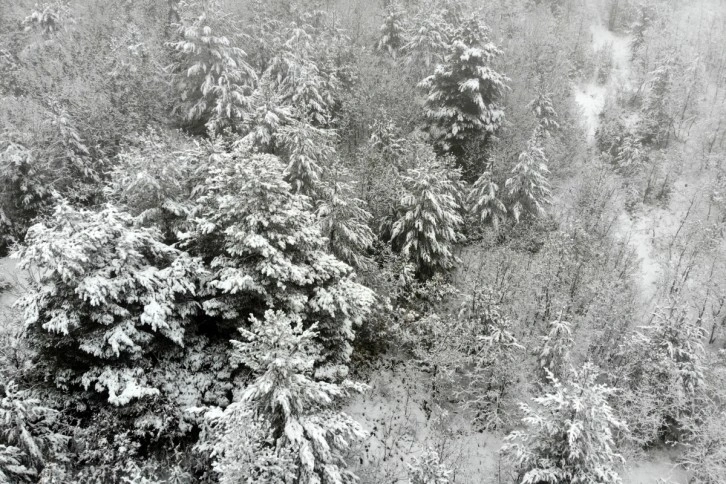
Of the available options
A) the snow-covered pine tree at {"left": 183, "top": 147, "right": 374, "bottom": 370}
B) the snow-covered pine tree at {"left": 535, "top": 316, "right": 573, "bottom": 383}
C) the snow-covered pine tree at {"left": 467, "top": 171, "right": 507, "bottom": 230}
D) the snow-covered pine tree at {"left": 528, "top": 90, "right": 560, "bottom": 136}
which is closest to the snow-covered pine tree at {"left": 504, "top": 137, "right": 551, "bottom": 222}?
the snow-covered pine tree at {"left": 467, "top": 171, "right": 507, "bottom": 230}

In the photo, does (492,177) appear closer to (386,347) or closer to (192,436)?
(386,347)

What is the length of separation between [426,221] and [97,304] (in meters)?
14.2

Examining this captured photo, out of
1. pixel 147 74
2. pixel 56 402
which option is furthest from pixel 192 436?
pixel 147 74

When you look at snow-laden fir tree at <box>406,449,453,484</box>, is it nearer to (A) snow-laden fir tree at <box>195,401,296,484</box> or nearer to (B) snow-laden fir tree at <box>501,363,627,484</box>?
(B) snow-laden fir tree at <box>501,363,627,484</box>

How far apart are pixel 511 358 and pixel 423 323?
419 cm

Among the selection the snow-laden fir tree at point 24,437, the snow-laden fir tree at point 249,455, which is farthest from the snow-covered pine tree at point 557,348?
the snow-laden fir tree at point 24,437

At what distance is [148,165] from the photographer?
15.8 m

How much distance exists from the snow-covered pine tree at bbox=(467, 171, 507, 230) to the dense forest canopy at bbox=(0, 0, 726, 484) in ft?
0.91

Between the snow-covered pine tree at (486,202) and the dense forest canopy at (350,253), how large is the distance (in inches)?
10.9

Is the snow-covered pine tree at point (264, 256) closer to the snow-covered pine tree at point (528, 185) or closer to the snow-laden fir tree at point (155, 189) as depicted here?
the snow-laden fir tree at point (155, 189)

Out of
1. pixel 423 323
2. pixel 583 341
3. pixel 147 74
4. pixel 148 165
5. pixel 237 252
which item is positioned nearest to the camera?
pixel 237 252

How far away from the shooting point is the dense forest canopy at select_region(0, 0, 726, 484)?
12.2 m

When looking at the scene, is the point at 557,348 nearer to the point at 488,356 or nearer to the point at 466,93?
the point at 488,356

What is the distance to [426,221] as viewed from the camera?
20.9 m
